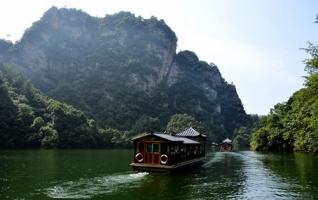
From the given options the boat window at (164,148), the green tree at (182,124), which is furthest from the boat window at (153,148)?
the green tree at (182,124)

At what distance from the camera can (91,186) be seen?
33.5 m

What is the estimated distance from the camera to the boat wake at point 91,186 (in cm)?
2909

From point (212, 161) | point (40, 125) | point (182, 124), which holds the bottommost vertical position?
point (212, 161)

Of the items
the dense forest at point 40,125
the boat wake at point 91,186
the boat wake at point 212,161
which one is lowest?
the boat wake at point 91,186

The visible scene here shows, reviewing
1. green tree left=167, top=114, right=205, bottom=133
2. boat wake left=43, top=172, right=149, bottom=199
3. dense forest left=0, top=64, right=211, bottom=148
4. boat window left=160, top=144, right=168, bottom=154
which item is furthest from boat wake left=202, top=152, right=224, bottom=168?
green tree left=167, top=114, right=205, bottom=133

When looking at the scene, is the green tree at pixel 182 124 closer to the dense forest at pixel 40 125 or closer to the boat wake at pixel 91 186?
the dense forest at pixel 40 125

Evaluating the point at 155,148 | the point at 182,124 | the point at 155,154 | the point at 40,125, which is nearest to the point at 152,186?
the point at 155,154

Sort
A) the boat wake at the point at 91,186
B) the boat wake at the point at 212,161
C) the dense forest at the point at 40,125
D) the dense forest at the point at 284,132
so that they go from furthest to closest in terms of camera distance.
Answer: the dense forest at the point at 40,125 → the dense forest at the point at 284,132 → the boat wake at the point at 212,161 → the boat wake at the point at 91,186

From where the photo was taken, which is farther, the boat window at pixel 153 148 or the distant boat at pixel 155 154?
the boat window at pixel 153 148

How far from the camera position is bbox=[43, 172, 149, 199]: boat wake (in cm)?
2909

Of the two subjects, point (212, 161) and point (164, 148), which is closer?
point (164, 148)

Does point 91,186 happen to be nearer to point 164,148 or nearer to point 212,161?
point 164,148

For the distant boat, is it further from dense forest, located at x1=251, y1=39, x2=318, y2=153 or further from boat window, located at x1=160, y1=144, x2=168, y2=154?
dense forest, located at x1=251, y1=39, x2=318, y2=153

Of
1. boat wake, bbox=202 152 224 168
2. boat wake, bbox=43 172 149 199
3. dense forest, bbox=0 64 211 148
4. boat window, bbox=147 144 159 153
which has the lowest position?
boat wake, bbox=43 172 149 199
